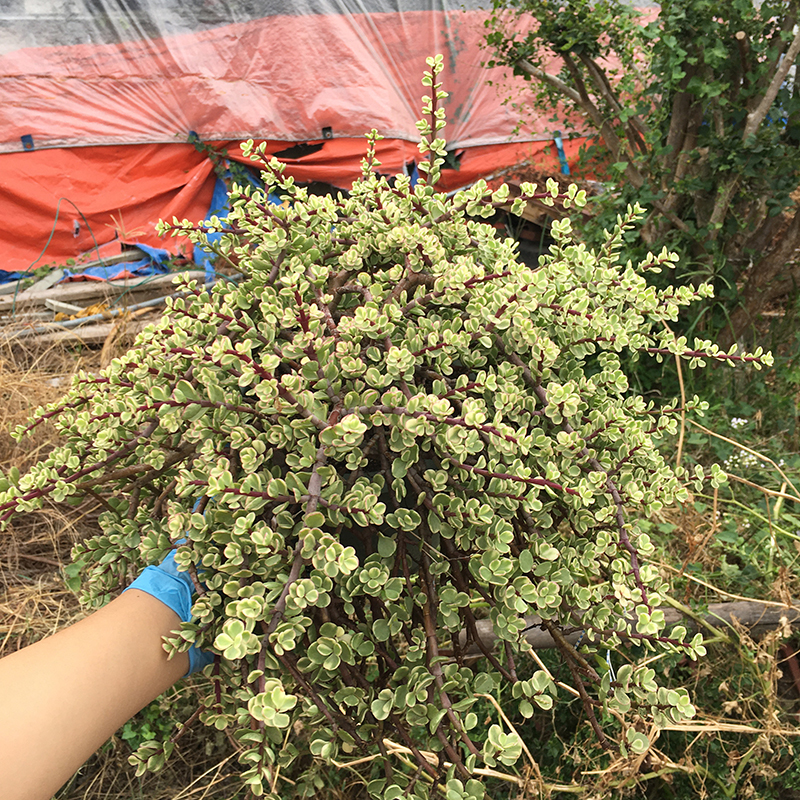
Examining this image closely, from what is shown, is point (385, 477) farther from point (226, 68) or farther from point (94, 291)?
point (226, 68)

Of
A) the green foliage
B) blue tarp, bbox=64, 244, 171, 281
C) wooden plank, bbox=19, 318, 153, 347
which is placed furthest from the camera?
blue tarp, bbox=64, 244, 171, 281

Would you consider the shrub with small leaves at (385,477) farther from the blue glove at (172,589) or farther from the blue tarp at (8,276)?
the blue tarp at (8,276)

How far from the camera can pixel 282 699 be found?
77cm

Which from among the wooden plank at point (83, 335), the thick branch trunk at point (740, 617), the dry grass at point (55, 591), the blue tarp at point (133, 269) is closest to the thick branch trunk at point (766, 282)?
the thick branch trunk at point (740, 617)

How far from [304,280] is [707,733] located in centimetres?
156

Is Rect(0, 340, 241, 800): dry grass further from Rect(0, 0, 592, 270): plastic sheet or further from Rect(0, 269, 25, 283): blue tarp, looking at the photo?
Rect(0, 0, 592, 270): plastic sheet

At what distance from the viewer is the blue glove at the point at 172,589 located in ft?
3.69

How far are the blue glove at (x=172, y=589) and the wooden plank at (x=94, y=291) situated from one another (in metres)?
3.16

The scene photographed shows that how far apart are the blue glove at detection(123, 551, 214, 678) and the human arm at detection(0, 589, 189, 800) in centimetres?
1

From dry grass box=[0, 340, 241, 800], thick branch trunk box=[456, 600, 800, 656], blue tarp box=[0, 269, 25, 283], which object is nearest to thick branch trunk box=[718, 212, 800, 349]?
thick branch trunk box=[456, 600, 800, 656]

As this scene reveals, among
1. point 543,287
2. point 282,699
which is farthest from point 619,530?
point 282,699

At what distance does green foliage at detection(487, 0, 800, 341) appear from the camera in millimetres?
2307

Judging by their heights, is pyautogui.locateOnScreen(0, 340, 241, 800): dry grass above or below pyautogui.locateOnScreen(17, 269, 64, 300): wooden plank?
below

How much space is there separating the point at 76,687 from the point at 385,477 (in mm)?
560
